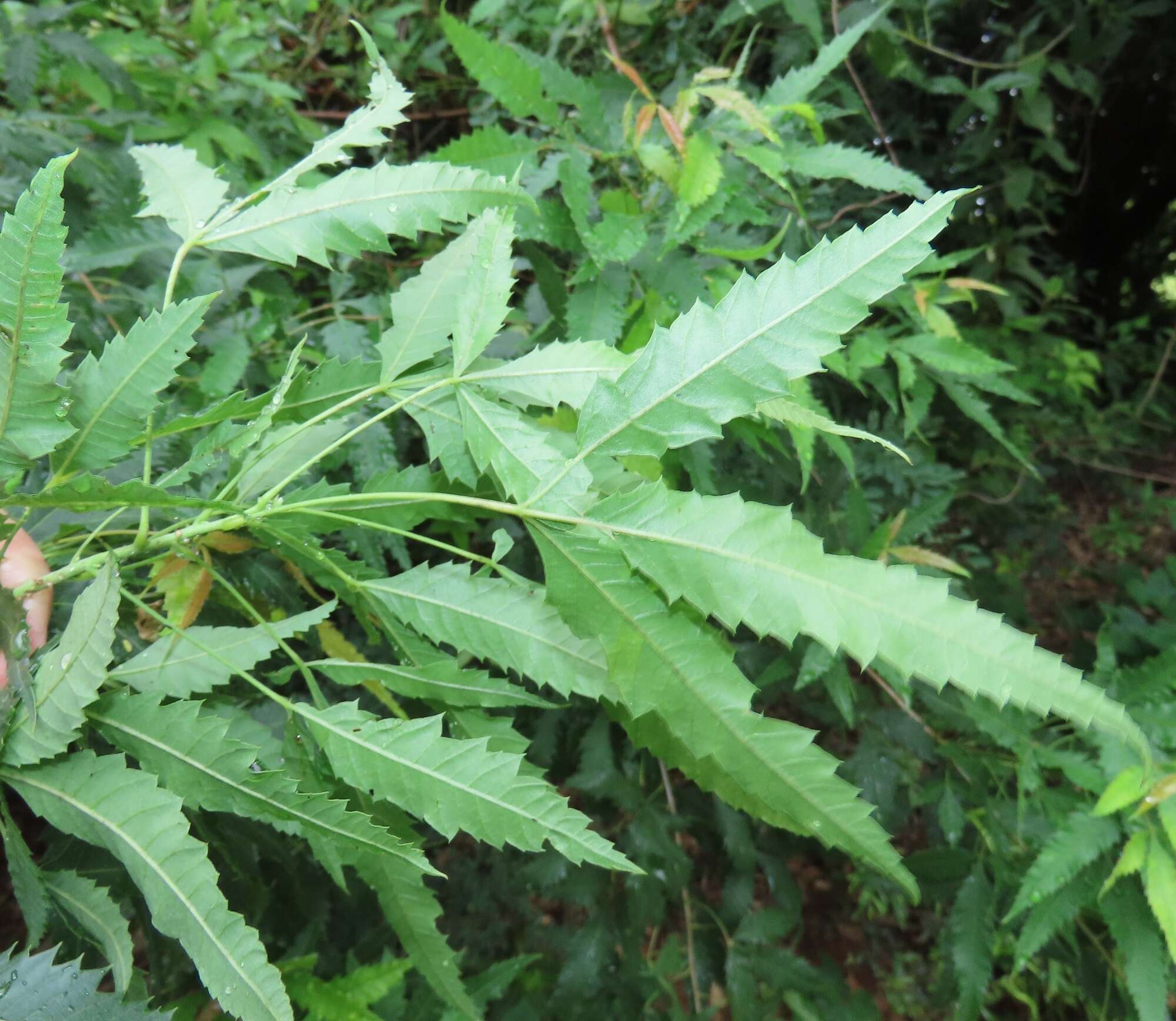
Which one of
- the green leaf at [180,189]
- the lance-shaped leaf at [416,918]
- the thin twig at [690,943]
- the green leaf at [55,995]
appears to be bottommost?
the thin twig at [690,943]

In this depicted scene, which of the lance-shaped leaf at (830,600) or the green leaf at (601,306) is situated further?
the green leaf at (601,306)

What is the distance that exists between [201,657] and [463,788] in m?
0.26

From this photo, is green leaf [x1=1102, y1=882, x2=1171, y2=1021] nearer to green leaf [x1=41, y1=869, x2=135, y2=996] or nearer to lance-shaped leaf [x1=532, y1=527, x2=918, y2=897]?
lance-shaped leaf [x1=532, y1=527, x2=918, y2=897]

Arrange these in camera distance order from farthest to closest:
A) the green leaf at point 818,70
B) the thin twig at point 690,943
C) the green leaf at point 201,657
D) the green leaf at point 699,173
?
the thin twig at point 690,943 → the green leaf at point 818,70 → the green leaf at point 699,173 → the green leaf at point 201,657

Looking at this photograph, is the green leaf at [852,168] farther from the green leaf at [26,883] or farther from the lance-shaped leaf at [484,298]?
the green leaf at [26,883]

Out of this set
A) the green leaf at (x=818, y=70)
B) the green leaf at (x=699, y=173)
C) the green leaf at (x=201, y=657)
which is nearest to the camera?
the green leaf at (x=201, y=657)

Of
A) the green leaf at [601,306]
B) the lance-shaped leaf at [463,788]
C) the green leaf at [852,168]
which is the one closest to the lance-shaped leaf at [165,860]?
the lance-shaped leaf at [463,788]

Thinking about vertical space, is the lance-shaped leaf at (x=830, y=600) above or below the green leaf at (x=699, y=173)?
below

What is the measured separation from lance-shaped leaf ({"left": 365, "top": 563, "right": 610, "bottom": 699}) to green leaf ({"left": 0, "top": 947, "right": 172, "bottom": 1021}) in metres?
0.31

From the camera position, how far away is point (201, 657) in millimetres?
594

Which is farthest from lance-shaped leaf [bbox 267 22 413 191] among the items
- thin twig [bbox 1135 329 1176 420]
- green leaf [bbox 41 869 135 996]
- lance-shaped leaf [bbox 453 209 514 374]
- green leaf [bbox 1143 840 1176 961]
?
thin twig [bbox 1135 329 1176 420]

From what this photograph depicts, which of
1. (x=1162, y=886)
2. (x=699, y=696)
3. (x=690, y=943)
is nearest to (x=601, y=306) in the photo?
(x=699, y=696)

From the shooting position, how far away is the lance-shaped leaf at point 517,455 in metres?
0.47

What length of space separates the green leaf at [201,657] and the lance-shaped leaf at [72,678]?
75 millimetres
